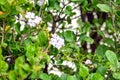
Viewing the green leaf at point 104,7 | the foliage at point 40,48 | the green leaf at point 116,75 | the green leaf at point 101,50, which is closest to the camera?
the foliage at point 40,48

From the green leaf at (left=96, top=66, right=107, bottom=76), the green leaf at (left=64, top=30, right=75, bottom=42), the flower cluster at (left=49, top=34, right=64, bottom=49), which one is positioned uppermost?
the flower cluster at (left=49, top=34, right=64, bottom=49)

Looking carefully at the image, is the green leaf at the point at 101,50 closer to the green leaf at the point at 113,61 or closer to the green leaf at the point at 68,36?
the green leaf at the point at 68,36

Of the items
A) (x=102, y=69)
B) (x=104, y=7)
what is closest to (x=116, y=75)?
(x=102, y=69)

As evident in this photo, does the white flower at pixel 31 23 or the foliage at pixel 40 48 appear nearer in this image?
the foliage at pixel 40 48

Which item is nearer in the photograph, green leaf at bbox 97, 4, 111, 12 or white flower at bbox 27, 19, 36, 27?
white flower at bbox 27, 19, 36, 27

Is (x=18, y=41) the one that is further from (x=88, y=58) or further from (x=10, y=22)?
(x=88, y=58)

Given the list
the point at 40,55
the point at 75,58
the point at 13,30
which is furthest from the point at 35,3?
the point at 40,55

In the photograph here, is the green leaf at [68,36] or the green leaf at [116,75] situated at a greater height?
the green leaf at [68,36]

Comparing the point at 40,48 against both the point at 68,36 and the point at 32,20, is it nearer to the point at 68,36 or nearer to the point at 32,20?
the point at 32,20

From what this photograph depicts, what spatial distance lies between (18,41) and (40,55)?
10.8 inches

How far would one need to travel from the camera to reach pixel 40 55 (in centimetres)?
107

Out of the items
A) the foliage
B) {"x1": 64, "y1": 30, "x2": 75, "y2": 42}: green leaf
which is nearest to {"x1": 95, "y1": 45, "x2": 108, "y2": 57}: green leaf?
the foliage

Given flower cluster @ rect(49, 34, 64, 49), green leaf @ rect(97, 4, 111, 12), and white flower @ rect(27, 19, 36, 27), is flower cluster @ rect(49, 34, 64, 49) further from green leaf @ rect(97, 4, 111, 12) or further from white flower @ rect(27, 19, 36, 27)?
green leaf @ rect(97, 4, 111, 12)

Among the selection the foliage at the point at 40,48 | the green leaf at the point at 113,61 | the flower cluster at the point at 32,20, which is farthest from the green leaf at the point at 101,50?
the flower cluster at the point at 32,20
